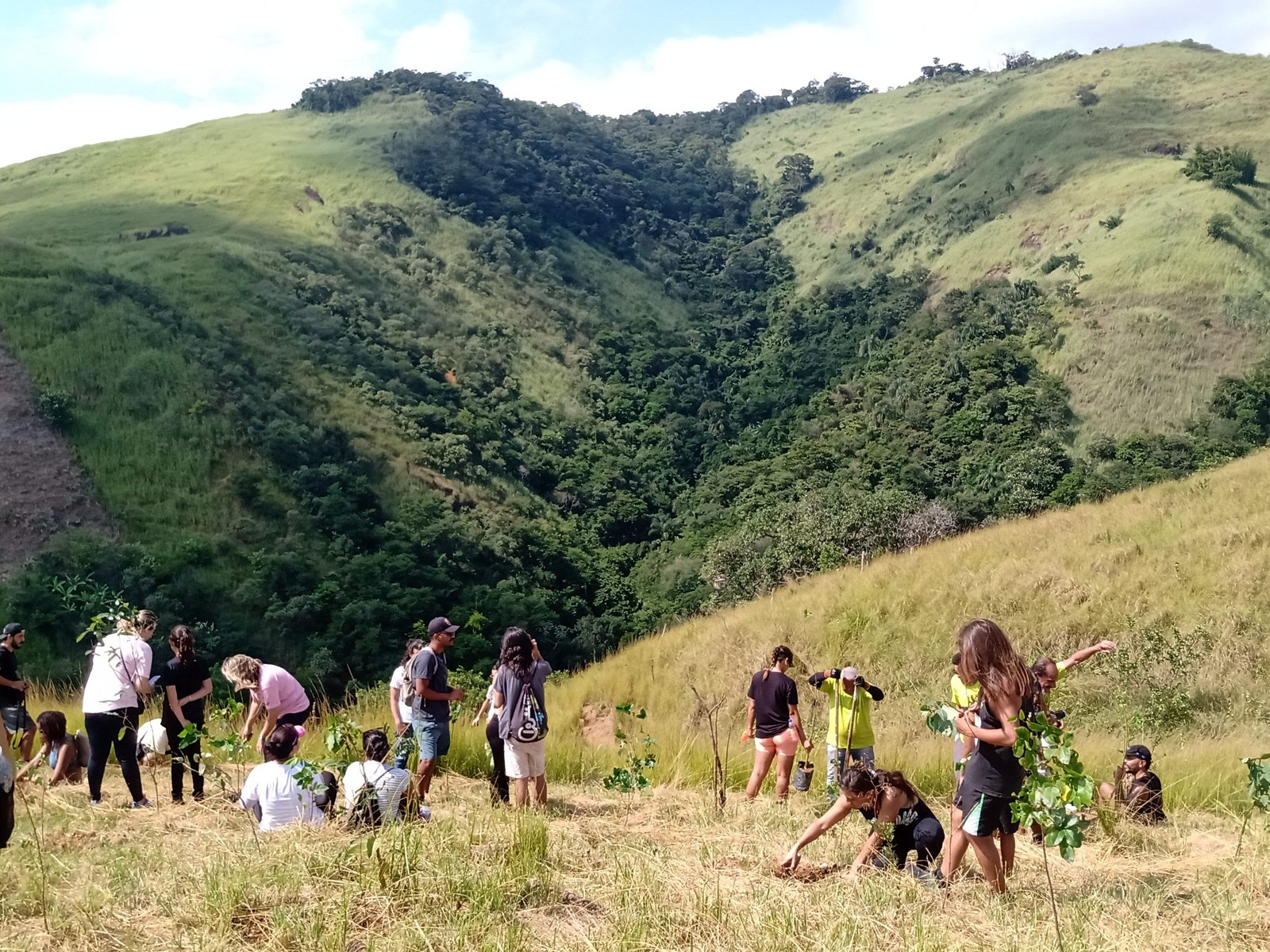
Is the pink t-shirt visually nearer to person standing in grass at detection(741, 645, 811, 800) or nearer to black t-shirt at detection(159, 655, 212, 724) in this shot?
black t-shirt at detection(159, 655, 212, 724)

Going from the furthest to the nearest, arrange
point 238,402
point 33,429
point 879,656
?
point 238,402 → point 33,429 → point 879,656

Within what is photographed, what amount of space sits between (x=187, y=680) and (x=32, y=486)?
28853mm

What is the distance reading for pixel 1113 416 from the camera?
134ft

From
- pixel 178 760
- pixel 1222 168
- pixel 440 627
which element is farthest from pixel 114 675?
pixel 1222 168

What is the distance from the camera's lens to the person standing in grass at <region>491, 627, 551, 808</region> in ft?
20.5

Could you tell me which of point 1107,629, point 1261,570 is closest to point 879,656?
point 1107,629

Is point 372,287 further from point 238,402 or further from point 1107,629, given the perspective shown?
point 1107,629

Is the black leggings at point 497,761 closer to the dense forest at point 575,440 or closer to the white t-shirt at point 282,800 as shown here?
the white t-shirt at point 282,800

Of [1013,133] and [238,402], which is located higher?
[1013,133]

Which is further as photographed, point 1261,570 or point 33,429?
point 33,429

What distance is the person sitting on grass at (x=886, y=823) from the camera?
15.7 feet

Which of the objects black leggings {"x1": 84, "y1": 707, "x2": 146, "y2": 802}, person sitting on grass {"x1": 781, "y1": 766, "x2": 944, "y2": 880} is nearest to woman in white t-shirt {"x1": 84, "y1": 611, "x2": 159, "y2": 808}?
black leggings {"x1": 84, "y1": 707, "x2": 146, "y2": 802}

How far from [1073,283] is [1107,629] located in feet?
144

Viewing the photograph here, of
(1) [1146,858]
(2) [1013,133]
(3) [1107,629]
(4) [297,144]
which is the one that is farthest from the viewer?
(4) [297,144]
